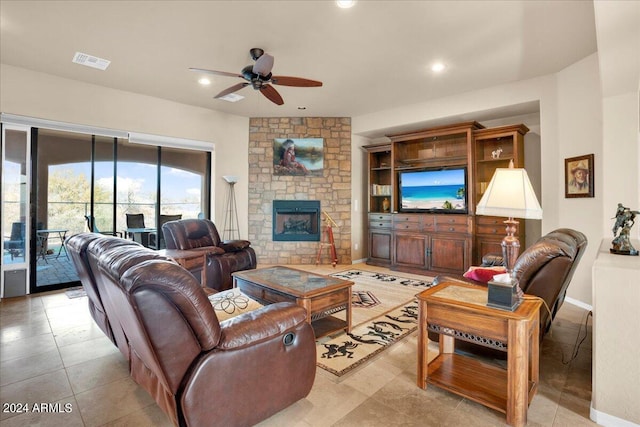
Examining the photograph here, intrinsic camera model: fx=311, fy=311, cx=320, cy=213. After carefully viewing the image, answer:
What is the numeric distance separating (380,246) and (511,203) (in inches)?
167

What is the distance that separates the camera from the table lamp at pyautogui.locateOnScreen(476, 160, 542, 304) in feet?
5.86

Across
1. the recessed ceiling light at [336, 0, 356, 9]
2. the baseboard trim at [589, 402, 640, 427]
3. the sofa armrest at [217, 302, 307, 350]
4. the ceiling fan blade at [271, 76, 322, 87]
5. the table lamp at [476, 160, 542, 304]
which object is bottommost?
the baseboard trim at [589, 402, 640, 427]

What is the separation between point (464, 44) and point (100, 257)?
3836 millimetres

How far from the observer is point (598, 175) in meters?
3.51

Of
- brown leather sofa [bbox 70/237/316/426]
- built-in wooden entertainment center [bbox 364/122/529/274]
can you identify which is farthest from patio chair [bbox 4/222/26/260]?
built-in wooden entertainment center [bbox 364/122/529/274]

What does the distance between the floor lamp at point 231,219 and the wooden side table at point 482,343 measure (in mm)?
4660

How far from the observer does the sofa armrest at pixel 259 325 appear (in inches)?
57.0

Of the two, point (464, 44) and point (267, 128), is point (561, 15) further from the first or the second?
point (267, 128)

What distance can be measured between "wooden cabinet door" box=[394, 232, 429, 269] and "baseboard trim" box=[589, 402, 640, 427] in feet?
11.8

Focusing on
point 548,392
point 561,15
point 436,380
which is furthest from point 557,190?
point 436,380

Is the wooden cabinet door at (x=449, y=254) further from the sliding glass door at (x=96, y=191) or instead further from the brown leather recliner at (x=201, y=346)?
the sliding glass door at (x=96, y=191)

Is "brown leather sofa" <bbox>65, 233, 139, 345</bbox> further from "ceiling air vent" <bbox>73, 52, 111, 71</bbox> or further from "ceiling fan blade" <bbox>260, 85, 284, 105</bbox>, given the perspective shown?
"ceiling air vent" <bbox>73, 52, 111, 71</bbox>

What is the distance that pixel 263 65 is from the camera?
3.09 meters

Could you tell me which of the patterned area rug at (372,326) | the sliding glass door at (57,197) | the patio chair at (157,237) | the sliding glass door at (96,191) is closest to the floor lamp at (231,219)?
the sliding glass door at (96,191)
